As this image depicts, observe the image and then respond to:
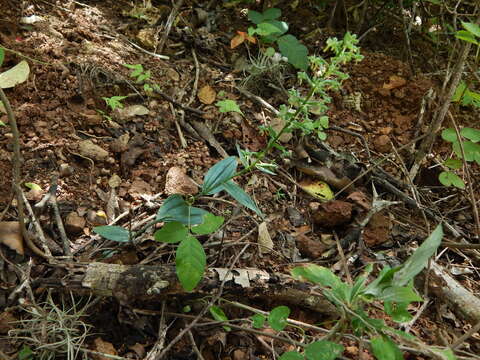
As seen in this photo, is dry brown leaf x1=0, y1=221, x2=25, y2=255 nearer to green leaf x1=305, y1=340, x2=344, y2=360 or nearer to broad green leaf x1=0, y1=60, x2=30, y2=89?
broad green leaf x1=0, y1=60, x2=30, y2=89

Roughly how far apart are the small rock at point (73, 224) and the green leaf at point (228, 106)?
894mm

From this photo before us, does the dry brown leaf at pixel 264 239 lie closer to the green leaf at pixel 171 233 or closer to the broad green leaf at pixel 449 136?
the green leaf at pixel 171 233

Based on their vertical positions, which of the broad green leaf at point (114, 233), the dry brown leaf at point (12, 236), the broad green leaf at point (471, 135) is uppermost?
the broad green leaf at point (471, 135)

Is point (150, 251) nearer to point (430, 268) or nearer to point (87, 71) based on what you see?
point (87, 71)

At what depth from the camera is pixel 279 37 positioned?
249 centimetres

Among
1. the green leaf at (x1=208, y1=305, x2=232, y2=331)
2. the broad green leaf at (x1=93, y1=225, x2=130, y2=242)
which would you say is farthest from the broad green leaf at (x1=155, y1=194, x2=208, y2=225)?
the green leaf at (x1=208, y1=305, x2=232, y2=331)

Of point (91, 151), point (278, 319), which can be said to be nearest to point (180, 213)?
point (278, 319)

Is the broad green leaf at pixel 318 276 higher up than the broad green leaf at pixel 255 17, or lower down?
lower down

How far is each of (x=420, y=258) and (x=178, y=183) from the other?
1.14 metres

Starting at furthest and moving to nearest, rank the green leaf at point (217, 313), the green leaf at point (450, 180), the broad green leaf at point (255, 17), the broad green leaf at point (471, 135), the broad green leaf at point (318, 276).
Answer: the broad green leaf at point (255, 17)
the green leaf at point (450, 180)
the broad green leaf at point (471, 135)
the green leaf at point (217, 313)
the broad green leaf at point (318, 276)

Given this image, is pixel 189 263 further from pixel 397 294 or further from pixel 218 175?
pixel 397 294

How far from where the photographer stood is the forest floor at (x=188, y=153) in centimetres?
153

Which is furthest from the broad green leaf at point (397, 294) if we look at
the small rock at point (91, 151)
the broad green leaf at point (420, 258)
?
the small rock at point (91, 151)

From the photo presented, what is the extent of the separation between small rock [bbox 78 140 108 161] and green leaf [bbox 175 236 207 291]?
0.83m
